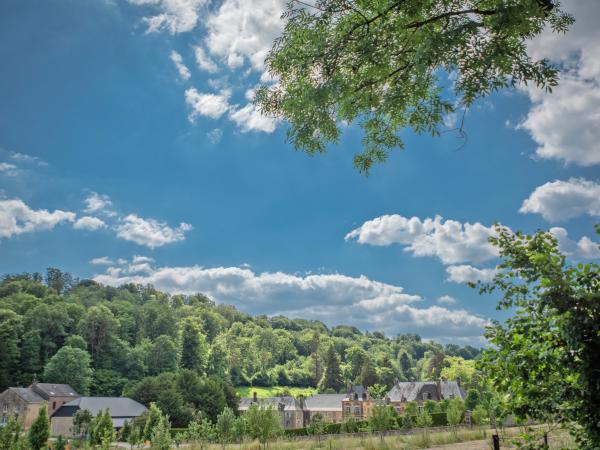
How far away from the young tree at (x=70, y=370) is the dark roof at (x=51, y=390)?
6682 mm

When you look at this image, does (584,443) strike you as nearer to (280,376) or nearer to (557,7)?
(557,7)

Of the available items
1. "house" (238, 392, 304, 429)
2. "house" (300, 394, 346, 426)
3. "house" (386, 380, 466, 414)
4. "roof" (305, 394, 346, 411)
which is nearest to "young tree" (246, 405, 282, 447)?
"house" (238, 392, 304, 429)

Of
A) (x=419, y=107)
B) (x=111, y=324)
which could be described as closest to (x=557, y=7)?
(x=419, y=107)

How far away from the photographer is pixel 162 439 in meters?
18.9

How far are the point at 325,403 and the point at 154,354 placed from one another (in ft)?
109

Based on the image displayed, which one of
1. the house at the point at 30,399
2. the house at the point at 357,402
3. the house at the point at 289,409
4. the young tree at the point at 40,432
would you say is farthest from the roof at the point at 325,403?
the young tree at the point at 40,432

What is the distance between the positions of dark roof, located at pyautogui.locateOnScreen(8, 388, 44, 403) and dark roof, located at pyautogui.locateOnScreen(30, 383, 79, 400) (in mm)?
625

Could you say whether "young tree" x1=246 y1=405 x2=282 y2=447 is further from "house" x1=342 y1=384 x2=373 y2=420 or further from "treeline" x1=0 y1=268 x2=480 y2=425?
"house" x1=342 y1=384 x2=373 y2=420

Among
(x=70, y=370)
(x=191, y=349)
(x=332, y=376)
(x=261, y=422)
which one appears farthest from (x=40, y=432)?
(x=332, y=376)

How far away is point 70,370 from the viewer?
2928 inches

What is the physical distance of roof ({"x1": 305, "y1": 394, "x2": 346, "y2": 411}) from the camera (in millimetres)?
74875

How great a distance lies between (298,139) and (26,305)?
10304 centimetres

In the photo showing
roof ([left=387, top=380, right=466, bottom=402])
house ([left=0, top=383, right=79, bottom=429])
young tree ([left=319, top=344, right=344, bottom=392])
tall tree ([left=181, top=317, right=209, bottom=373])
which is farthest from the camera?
young tree ([left=319, top=344, right=344, bottom=392])

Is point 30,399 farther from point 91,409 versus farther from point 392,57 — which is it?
point 392,57
